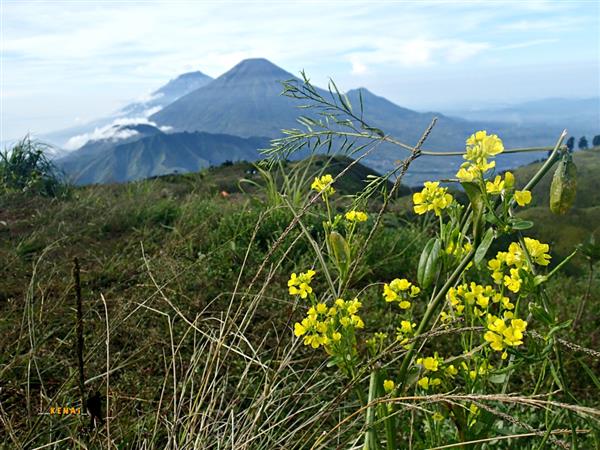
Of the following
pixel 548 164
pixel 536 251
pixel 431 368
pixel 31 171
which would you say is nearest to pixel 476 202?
pixel 548 164

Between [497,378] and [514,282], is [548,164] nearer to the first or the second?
[514,282]

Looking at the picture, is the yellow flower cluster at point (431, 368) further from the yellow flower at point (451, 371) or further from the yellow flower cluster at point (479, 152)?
the yellow flower cluster at point (479, 152)

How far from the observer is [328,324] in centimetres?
164

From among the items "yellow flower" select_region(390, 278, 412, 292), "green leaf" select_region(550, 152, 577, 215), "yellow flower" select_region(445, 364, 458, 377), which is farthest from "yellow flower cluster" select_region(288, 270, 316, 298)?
"green leaf" select_region(550, 152, 577, 215)

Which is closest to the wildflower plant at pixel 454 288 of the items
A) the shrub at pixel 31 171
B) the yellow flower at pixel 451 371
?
the yellow flower at pixel 451 371

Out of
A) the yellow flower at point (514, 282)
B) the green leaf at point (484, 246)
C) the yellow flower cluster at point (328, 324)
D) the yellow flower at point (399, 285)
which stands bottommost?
the yellow flower cluster at point (328, 324)

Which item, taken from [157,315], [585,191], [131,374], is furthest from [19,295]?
[585,191]

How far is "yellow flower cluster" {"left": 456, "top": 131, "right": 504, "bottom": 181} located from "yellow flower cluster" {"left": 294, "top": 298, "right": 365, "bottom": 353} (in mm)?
533

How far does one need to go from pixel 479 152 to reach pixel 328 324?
0.67 m

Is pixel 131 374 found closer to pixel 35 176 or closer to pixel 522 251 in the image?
pixel 522 251

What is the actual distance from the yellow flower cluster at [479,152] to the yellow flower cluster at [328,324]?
53 cm

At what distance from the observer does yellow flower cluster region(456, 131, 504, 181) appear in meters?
1.34

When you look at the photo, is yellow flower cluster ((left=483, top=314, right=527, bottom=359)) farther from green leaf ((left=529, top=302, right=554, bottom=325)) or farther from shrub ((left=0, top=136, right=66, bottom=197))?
shrub ((left=0, top=136, right=66, bottom=197))

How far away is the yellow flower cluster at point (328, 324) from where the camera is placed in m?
1.61
